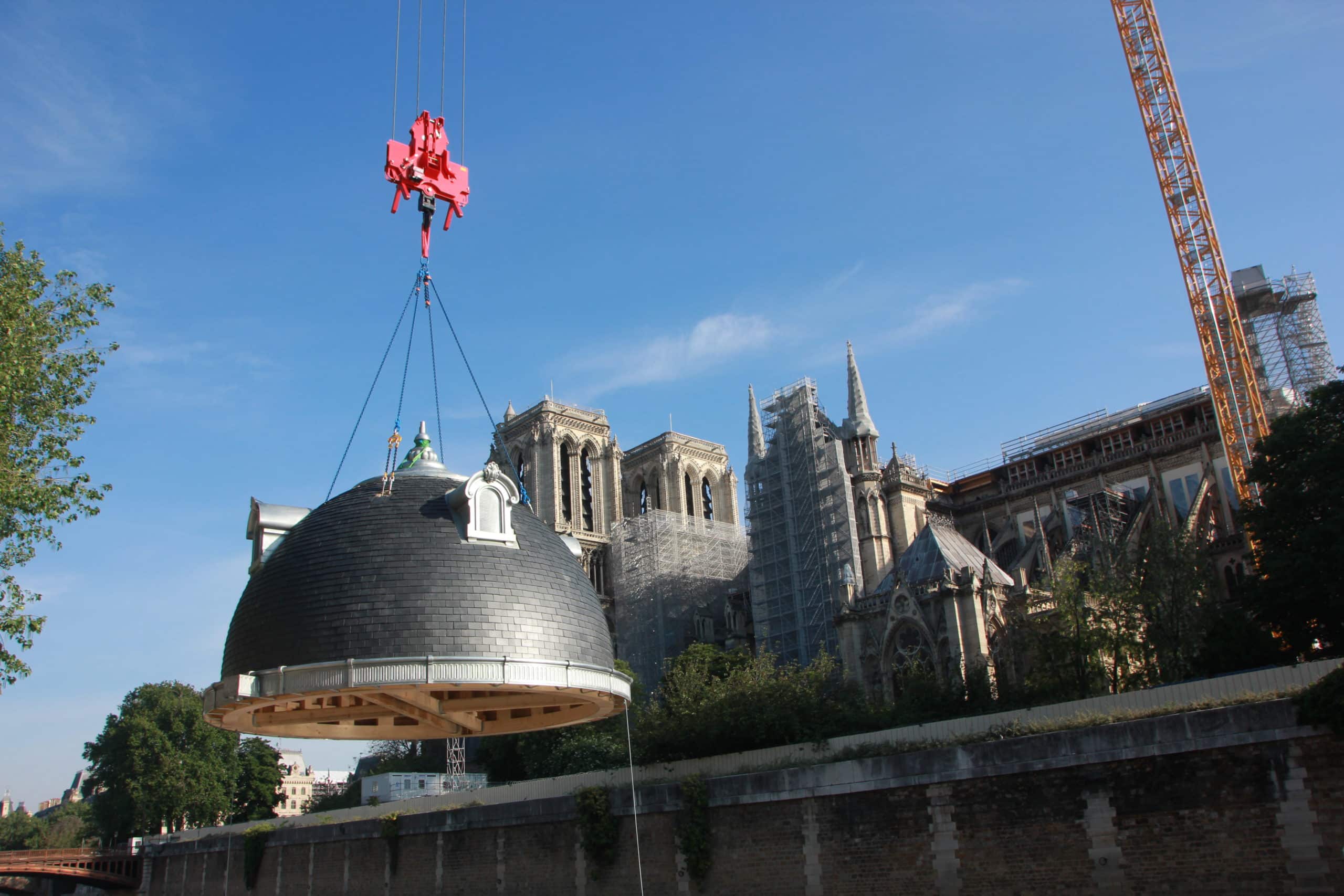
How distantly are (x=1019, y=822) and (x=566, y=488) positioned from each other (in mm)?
77052

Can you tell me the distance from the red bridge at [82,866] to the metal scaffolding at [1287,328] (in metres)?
82.2

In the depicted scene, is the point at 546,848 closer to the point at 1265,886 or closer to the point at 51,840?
the point at 1265,886

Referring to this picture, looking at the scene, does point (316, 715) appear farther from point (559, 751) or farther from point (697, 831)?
point (559, 751)

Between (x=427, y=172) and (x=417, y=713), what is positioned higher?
(x=427, y=172)

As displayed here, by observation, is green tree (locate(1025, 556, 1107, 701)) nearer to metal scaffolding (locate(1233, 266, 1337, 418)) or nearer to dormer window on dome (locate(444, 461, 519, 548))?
dormer window on dome (locate(444, 461, 519, 548))

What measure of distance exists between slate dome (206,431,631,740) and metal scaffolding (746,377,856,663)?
4570 centimetres

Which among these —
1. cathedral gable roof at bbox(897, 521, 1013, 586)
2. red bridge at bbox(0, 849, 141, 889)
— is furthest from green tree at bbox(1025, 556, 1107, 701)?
red bridge at bbox(0, 849, 141, 889)

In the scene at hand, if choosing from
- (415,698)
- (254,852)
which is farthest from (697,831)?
(254,852)

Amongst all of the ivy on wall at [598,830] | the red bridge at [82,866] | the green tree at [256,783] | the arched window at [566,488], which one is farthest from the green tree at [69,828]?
the ivy on wall at [598,830]

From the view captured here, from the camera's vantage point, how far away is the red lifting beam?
1906 centimetres

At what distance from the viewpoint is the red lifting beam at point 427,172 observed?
62.5ft

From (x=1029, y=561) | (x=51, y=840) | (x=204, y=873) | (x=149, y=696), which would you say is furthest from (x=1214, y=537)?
(x=51, y=840)

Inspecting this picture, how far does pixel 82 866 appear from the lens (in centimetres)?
6556

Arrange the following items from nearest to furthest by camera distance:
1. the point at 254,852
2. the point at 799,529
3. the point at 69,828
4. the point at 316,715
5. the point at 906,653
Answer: the point at 316,715 < the point at 254,852 < the point at 906,653 < the point at 799,529 < the point at 69,828
